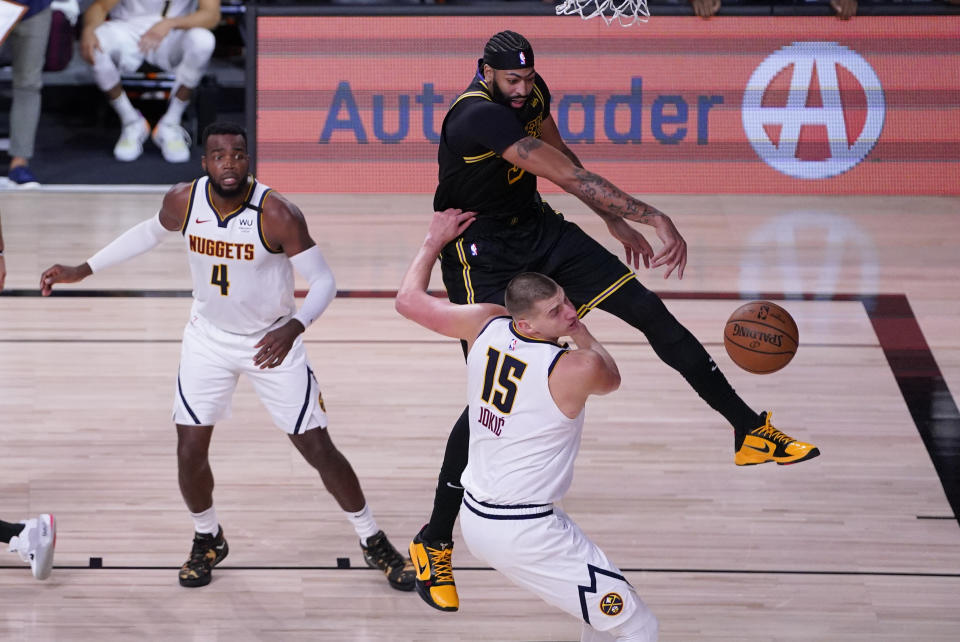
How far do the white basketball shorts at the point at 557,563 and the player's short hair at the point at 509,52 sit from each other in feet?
4.92

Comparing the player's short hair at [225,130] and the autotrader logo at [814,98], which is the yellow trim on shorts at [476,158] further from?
the autotrader logo at [814,98]

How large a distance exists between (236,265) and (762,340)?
2007mm

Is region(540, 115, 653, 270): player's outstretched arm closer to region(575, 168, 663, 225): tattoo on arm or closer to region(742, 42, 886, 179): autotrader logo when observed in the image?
region(575, 168, 663, 225): tattoo on arm

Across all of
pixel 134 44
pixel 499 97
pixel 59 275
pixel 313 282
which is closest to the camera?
pixel 499 97

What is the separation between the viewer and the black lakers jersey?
14.7 feet

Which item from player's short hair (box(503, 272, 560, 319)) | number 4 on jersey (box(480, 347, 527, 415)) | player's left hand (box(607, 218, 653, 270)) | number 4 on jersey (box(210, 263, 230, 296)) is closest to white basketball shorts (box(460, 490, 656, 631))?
number 4 on jersey (box(480, 347, 527, 415))

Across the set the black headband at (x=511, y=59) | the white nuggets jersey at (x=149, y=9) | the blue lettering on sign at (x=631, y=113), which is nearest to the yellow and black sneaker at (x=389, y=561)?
the black headband at (x=511, y=59)


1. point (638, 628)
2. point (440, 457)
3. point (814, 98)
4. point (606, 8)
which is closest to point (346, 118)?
point (606, 8)

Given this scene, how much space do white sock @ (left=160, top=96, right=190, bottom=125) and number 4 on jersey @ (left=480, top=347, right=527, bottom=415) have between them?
7.28 meters

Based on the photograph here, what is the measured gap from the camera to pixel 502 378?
4.05 m

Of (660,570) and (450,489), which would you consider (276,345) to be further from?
(660,570)

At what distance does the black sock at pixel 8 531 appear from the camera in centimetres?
496

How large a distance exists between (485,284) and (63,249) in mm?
4885

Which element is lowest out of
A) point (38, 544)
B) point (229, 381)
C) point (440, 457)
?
point (440, 457)
